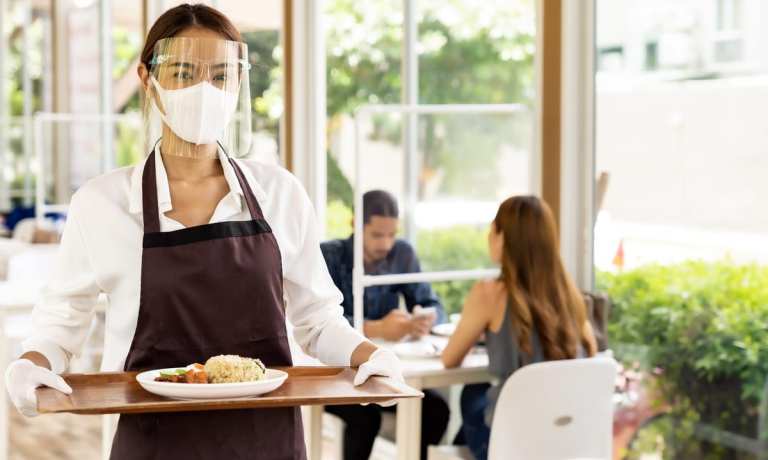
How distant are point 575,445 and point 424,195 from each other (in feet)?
5.24

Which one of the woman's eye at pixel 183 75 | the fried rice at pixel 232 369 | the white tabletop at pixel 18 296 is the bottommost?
the white tabletop at pixel 18 296

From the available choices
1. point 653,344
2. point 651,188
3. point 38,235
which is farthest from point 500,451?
point 38,235

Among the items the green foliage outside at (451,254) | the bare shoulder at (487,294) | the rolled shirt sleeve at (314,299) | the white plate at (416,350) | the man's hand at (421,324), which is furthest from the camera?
the green foliage outside at (451,254)

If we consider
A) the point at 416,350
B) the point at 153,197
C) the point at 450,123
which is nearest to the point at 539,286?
the point at 416,350

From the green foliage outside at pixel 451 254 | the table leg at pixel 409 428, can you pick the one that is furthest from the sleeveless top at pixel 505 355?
the green foliage outside at pixel 451 254

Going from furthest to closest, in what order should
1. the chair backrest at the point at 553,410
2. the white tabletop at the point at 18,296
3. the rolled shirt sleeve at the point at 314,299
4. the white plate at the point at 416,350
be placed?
1. the white tabletop at the point at 18,296
2. the white plate at the point at 416,350
3. the chair backrest at the point at 553,410
4. the rolled shirt sleeve at the point at 314,299

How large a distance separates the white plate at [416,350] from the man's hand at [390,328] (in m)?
0.09

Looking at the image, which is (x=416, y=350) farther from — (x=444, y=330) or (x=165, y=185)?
(x=165, y=185)

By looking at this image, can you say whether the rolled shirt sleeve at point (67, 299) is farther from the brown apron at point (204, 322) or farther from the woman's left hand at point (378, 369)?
the woman's left hand at point (378, 369)

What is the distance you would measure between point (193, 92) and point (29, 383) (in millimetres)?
491

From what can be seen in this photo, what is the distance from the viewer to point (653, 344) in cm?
331

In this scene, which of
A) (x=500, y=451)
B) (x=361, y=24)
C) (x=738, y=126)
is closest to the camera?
(x=500, y=451)

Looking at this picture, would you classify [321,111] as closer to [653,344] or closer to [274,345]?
[653,344]

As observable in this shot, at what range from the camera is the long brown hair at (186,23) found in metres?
1.72
